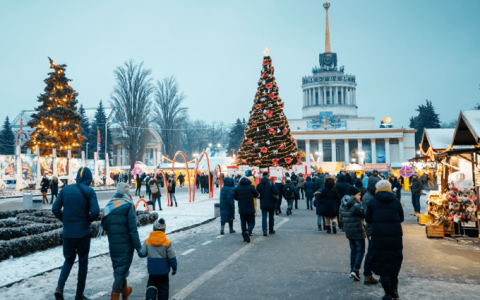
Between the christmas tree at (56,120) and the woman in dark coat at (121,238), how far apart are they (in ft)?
122

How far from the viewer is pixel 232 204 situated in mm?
11672

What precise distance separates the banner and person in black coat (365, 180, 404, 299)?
96.8 ft

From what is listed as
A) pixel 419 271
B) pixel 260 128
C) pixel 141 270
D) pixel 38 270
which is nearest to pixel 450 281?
pixel 419 271

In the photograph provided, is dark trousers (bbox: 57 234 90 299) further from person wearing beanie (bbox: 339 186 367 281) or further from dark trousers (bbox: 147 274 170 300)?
person wearing beanie (bbox: 339 186 367 281)

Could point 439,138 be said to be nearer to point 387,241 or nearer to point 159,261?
point 387,241

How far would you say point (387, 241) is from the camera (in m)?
5.54

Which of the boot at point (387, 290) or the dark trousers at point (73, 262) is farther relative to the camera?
the dark trousers at point (73, 262)

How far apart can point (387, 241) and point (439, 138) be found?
10.3m

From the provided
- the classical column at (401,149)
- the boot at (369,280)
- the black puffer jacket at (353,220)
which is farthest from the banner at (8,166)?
the classical column at (401,149)

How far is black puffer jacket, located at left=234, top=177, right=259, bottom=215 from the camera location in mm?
10641

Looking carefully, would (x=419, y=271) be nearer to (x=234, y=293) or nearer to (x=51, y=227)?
(x=234, y=293)

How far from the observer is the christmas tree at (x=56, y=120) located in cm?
3919

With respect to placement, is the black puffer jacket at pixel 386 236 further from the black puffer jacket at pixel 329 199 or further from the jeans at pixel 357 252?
the black puffer jacket at pixel 329 199

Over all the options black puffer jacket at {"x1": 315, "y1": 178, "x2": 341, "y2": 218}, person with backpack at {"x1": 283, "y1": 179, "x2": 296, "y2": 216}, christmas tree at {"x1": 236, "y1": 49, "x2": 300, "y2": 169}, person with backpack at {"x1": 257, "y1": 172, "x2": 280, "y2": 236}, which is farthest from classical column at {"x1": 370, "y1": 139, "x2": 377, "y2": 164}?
person with backpack at {"x1": 257, "y1": 172, "x2": 280, "y2": 236}
